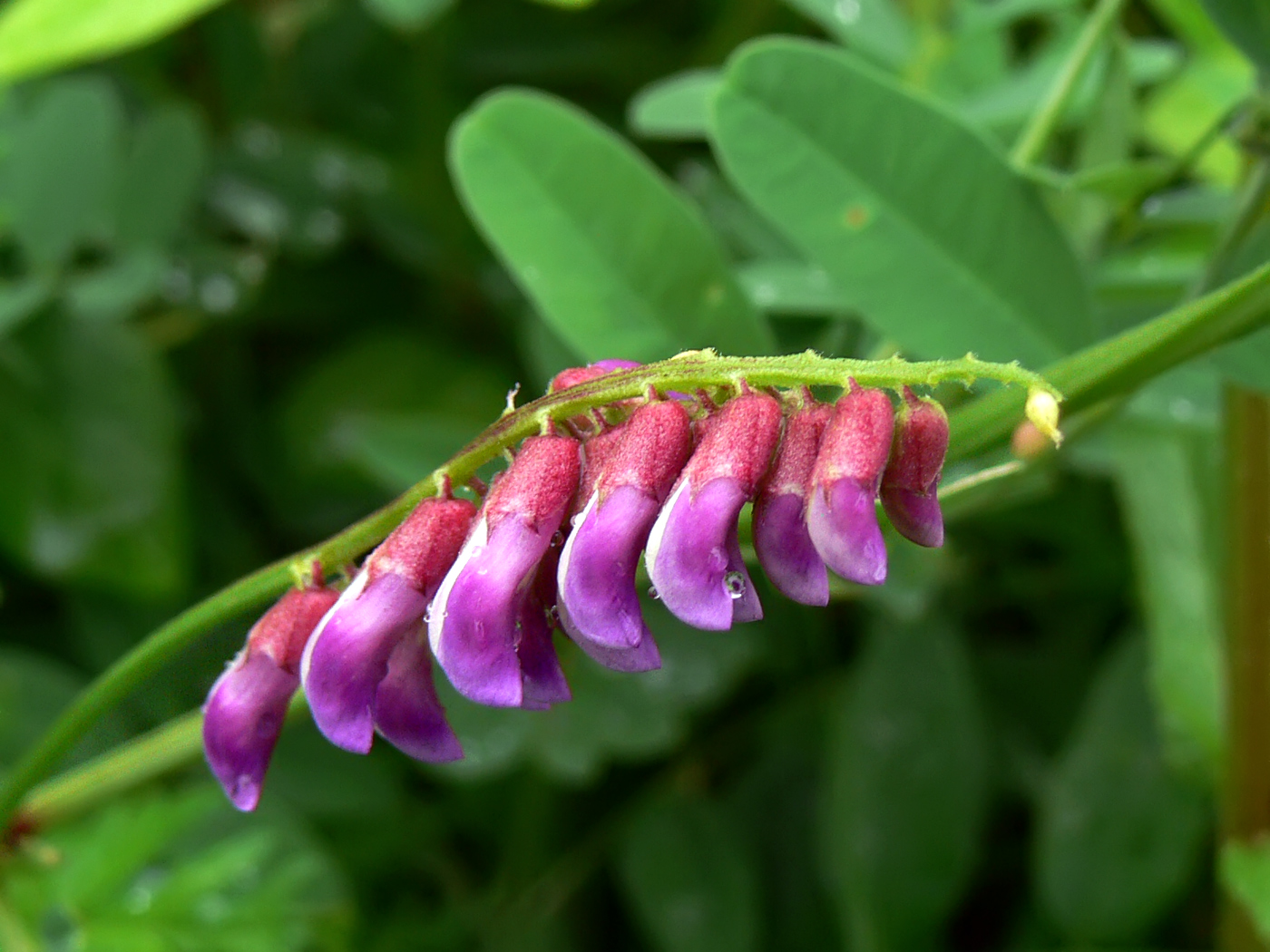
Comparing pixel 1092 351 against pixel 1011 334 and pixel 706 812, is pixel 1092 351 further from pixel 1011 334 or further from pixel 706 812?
pixel 706 812

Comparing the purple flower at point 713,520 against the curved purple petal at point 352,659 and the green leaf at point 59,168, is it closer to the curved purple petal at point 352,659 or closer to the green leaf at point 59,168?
the curved purple petal at point 352,659

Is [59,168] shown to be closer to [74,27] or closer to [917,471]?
[74,27]

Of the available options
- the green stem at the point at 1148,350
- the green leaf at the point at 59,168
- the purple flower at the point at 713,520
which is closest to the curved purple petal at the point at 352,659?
the purple flower at the point at 713,520

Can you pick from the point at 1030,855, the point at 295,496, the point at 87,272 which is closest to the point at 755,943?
the point at 1030,855

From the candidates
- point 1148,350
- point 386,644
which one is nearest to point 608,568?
point 386,644

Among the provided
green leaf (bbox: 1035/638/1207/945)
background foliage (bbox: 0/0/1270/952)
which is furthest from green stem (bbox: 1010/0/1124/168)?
green leaf (bbox: 1035/638/1207/945)
